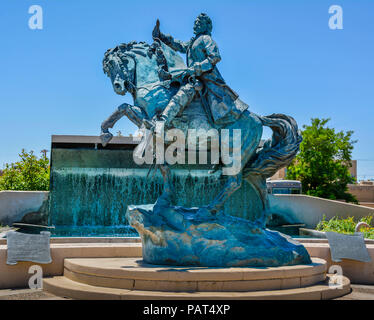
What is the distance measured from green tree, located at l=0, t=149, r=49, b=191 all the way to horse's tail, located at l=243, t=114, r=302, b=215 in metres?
15.9

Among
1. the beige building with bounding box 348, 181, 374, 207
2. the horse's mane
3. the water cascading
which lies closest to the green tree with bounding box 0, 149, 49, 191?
the water cascading

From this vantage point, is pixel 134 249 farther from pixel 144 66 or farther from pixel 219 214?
pixel 144 66

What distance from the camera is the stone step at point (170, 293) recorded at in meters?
5.14

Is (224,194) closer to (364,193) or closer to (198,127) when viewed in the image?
(198,127)

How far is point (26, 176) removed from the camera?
70.7 feet

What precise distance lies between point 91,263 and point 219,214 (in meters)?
2.07

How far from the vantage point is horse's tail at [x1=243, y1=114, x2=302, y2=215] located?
285 inches

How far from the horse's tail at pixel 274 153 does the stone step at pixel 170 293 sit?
6.10 feet

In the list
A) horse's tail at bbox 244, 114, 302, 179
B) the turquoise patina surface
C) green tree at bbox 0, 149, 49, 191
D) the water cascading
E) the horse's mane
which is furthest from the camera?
green tree at bbox 0, 149, 49, 191

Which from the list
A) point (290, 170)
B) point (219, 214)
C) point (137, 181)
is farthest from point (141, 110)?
point (290, 170)

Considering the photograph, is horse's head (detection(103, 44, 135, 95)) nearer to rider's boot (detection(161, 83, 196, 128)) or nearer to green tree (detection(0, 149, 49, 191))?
rider's boot (detection(161, 83, 196, 128))

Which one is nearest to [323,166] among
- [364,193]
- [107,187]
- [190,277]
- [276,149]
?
[364,193]

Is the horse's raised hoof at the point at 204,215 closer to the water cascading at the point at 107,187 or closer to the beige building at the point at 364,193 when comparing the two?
the water cascading at the point at 107,187

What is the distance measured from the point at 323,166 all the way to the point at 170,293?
2319 cm
